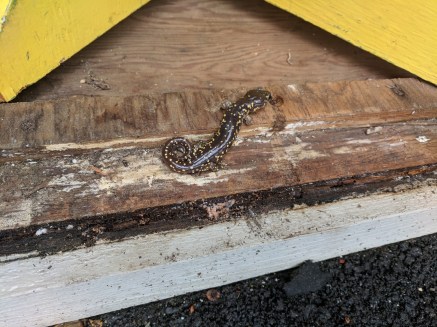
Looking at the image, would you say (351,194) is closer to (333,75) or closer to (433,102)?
(433,102)

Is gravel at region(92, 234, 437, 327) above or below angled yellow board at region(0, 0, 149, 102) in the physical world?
below

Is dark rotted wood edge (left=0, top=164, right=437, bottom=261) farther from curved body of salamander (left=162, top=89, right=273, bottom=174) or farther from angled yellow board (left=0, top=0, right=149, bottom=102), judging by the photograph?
angled yellow board (left=0, top=0, right=149, bottom=102)

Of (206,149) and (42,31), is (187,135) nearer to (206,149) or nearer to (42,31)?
(206,149)

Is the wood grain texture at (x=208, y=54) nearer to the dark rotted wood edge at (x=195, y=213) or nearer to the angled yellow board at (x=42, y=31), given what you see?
the angled yellow board at (x=42, y=31)

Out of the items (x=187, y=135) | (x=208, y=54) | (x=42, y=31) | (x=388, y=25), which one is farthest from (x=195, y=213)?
(x=388, y=25)

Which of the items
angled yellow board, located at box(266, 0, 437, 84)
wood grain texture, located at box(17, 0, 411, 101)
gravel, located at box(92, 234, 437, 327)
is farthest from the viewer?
wood grain texture, located at box(17, 0, 411, 101)

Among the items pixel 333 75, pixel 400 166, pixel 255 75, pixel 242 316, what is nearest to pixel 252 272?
pixel 242 316

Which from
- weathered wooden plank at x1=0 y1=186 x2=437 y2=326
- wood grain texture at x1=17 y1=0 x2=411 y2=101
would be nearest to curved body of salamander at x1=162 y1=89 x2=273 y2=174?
weathered wooden plank at x1=0 y1=186 x2=437 y2=326
